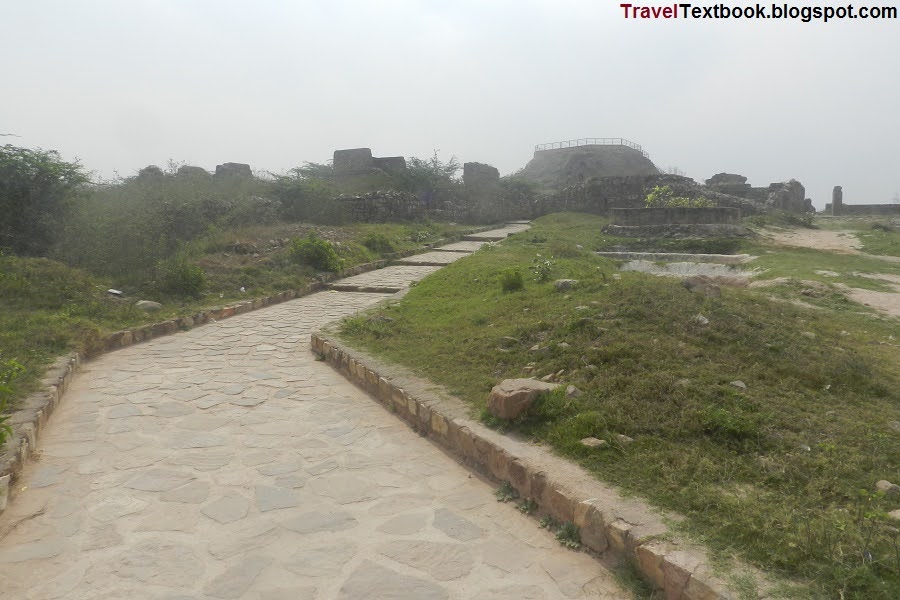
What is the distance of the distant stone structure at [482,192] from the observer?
22828mm

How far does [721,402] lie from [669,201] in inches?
576

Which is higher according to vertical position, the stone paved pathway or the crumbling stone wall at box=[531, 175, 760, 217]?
the crumbling stone wall at box=[531, 175, 760, 217]

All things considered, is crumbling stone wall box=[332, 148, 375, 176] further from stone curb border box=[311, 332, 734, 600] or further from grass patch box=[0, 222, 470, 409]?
stone curb border box=[311, 332, 734, 600]

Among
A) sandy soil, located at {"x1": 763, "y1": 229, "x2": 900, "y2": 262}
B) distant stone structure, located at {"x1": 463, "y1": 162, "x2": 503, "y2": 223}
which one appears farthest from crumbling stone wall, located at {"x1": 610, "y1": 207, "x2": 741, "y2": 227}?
distant stone structure, located at {"x1": 463, "y1": 162, "x2": 503, "y2": 223}

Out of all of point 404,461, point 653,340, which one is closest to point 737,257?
point 653,340

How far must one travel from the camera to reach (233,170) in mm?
20391

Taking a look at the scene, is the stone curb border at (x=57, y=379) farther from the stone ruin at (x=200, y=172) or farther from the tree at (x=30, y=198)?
the stone ruin at (x=200, y=172)

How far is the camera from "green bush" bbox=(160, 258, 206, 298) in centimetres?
827

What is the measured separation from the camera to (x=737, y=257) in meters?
10.9

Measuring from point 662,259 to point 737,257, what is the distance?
1.33 metres

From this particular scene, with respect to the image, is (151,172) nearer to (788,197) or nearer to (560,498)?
(560,498)

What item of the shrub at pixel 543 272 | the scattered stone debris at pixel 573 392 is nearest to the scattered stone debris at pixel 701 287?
the shrub at pixel 543 272

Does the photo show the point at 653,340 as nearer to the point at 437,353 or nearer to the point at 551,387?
the point at 551,387

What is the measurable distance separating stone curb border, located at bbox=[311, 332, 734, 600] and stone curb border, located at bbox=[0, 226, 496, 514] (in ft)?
7.69
